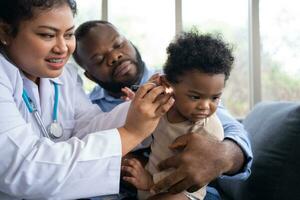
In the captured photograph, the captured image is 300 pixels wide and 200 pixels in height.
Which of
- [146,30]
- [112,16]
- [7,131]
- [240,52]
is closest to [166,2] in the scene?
[146,30]

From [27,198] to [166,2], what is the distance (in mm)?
2258

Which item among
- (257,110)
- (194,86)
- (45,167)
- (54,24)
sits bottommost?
(257,110)

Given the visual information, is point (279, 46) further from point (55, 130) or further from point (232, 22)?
point (55, 130)

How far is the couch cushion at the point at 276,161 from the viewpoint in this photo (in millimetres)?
1177

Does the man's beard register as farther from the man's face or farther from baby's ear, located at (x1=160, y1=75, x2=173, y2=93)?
baby's ear, located at (x1=160, y1=75, x2=173, y2=93)

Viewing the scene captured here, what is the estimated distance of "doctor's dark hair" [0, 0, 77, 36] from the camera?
947 mm

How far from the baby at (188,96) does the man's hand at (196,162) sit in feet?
0.14

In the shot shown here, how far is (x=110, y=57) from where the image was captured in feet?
4.64

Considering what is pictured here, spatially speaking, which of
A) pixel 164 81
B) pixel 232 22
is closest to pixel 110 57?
pixel 164 81

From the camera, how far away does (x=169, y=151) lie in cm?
111

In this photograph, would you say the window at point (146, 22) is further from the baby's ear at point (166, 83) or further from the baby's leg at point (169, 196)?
the baby's leg at point (169, 196)

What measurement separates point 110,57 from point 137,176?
54 cm

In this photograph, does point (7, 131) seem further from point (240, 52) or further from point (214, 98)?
point (240, 52)

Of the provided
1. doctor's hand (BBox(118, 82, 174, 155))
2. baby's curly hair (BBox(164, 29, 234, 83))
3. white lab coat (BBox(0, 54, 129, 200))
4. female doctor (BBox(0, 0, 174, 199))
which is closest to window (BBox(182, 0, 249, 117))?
baby's curly hair (BBox(164, 29, 234, 83))
